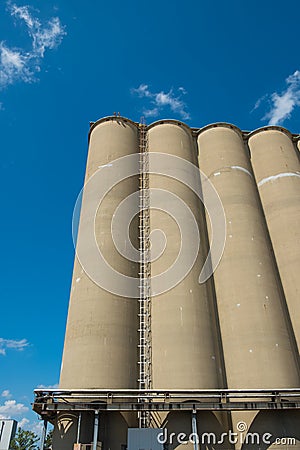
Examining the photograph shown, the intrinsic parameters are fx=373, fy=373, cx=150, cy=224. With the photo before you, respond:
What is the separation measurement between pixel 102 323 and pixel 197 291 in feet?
19.8

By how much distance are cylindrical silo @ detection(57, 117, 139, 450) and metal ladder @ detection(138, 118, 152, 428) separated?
367 millimetres

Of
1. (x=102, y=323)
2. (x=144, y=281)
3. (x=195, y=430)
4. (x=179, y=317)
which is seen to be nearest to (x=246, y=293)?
(x=179, y=317)

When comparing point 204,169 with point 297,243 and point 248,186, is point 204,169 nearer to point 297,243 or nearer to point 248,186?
point 248,186

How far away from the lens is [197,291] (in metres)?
22.7

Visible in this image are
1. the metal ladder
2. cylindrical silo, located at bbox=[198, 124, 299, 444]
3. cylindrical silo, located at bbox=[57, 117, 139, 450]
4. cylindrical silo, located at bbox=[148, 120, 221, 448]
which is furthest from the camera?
cylindrical silo, located at bbox=[198, 124, 299, 444]

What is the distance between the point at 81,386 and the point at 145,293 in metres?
6.47

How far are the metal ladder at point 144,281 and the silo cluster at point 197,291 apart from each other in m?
0.30

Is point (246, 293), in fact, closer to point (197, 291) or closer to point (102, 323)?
point (197, 291)

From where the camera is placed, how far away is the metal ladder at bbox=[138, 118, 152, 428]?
20062mm

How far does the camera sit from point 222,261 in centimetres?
2455

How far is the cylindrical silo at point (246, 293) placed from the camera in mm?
20283

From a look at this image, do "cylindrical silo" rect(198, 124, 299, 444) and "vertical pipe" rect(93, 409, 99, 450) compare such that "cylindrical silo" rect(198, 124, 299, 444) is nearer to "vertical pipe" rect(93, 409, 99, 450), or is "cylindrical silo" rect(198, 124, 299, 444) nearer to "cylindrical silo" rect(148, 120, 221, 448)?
"cylindrical silo" rect(148, 120, 221, 448)

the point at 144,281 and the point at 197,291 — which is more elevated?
the point at 144,281

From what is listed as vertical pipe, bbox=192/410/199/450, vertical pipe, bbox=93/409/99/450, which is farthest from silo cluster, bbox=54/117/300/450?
vertical pipe, bbox=93/409/99/450
